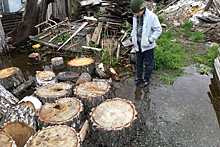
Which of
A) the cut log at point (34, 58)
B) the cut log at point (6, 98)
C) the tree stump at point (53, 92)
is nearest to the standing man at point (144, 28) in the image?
the tree stump at point (53, 92)

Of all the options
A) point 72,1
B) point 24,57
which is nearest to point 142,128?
point 24,57

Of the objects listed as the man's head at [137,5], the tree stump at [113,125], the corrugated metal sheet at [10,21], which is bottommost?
the tree stump at [113,125]

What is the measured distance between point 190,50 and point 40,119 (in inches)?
241

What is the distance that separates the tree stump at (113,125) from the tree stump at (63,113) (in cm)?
27

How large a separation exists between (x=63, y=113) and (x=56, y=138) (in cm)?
65

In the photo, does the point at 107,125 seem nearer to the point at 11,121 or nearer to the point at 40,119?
the point at 40,119

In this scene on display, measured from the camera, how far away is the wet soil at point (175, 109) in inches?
143

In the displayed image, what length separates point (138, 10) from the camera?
4.20 metres

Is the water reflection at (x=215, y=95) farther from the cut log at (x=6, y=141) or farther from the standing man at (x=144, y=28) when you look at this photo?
the cut log at (x=6, y=141)

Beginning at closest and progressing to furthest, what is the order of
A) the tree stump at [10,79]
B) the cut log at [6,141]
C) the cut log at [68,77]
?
the cut log at [6,141], the tree stump at [10,79], the cut log at [68,77]

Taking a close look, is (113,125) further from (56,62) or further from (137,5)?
(56,62)

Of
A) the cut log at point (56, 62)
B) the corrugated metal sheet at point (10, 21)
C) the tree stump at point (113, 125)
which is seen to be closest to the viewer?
the tree stump at point (113, 125)

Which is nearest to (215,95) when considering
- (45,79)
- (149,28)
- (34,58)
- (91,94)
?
(149,28)

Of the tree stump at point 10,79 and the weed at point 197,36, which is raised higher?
the weed at point 197,36
